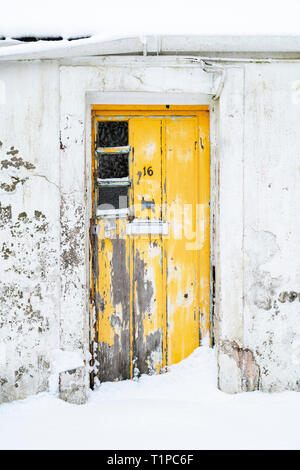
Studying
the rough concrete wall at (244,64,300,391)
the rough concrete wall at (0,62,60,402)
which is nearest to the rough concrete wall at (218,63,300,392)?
the rough concrete wall at (244,64,300,391)

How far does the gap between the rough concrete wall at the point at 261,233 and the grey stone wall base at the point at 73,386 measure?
3.61 feet

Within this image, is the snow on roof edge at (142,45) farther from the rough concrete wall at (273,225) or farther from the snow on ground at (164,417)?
the snow on ground at (164,417)

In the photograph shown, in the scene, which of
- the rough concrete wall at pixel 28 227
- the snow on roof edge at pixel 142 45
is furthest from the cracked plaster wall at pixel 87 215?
the snow on roof edge at pixel 142 45

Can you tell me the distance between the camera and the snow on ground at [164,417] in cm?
236

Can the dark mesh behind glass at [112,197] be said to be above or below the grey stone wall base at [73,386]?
above

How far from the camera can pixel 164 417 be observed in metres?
2.60

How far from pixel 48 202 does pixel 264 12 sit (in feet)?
7.33

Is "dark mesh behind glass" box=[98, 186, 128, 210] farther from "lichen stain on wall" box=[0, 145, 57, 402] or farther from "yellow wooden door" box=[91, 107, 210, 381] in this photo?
"lichen stain on wall" box=[0, 145, 57, 402]

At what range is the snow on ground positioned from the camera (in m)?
2.36

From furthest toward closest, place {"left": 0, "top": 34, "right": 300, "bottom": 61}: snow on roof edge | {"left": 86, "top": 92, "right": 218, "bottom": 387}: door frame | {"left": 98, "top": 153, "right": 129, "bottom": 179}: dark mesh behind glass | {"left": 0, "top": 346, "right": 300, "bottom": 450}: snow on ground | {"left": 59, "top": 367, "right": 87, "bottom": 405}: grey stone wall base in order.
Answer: {"left": 98, "top": 153, "right": 129, "bottom": 179}: dark mesh behind glass, {"left": 86, "top": 92, "right": 218, "bottom": 387}: door frame, {"left": 59, "top": 367, "right": 87, "bottom": 405}: grey stone wall base, {"left": 0, "top": 34, "right": 300, "bottom": 61}: snow on roof edge, {"left": 0, "top": 346, "right": 300, "bottom": 450}: snow on ground

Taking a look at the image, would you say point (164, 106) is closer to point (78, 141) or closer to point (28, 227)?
point (78, 141)

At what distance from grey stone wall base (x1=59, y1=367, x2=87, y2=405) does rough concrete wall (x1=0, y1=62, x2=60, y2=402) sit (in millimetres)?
144

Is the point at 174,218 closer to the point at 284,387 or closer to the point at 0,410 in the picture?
the point at 284,387

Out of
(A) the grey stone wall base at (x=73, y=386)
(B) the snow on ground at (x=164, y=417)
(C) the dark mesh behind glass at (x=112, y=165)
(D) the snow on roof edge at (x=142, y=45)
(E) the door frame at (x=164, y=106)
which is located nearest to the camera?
(B) the snow on ground at (x=164, y=417)
